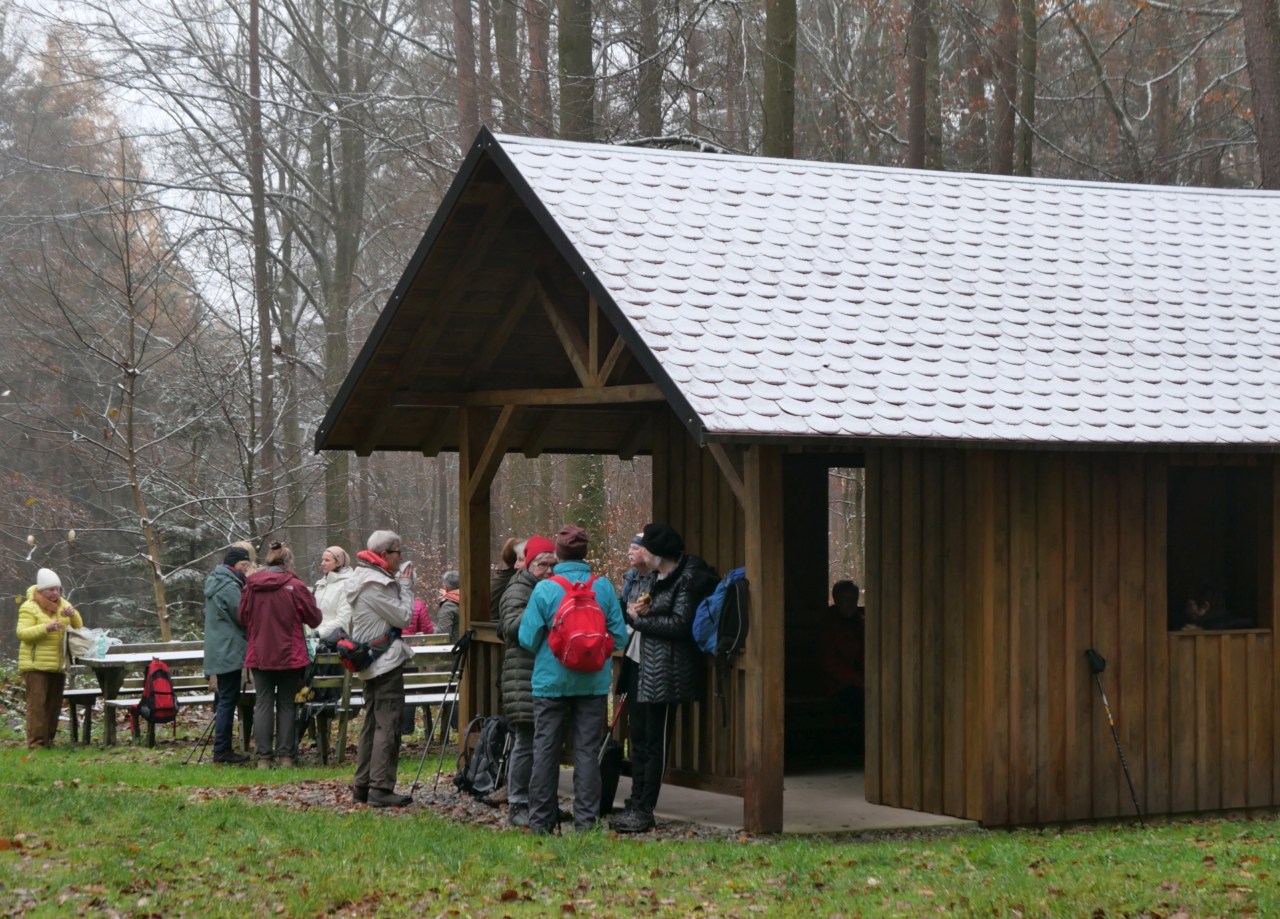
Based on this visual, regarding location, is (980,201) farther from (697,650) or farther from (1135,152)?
(1135,152)

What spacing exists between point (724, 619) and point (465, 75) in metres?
13.6

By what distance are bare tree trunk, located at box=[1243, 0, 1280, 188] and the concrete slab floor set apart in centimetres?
1092

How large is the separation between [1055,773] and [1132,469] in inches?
83.4

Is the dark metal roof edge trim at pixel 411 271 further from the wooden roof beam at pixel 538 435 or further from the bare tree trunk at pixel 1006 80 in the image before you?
the bare tree trunk at pixel 1006 80

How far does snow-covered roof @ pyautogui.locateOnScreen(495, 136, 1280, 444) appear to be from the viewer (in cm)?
905

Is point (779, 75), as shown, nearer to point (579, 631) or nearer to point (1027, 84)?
point (1027, 84)

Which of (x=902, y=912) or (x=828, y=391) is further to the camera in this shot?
(x=828, y=391)

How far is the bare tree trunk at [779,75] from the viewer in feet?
61.4

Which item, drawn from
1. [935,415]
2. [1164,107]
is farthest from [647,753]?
[1164,107]

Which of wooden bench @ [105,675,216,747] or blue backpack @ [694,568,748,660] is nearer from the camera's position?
blue backpack @ [694,568,748,660]

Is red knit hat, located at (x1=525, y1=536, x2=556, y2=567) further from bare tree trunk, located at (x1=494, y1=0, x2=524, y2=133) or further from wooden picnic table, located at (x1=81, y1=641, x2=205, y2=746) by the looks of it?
bare tree trunk, located at (x1=494, y1=0, x2=524, y2=133)

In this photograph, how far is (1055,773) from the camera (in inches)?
386

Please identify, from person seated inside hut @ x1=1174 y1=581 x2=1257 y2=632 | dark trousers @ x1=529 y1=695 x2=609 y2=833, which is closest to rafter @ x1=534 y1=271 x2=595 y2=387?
dark trousers @ x1=529 y1=695 x2=609 y2=833

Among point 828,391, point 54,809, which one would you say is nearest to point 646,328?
point 828,391
